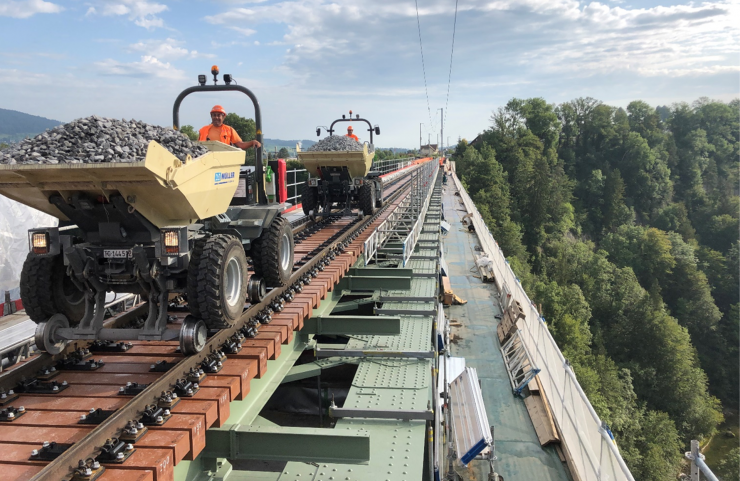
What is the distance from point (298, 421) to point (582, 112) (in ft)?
319

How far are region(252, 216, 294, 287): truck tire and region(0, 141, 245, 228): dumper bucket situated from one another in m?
1.40

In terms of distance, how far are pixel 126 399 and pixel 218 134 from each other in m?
3.36

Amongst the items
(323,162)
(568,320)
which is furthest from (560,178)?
(323,162)

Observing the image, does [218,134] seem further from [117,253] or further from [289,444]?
[289,444]

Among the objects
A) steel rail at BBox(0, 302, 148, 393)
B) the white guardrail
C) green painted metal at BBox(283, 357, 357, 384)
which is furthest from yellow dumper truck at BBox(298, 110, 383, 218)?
steel rail at BBox(0, 302, 148, 393)

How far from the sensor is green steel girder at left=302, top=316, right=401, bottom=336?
6.65m

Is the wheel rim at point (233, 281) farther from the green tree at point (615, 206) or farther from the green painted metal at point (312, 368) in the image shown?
the green tree at point (615, 206)

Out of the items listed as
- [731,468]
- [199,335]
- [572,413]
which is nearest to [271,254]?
[199,335]

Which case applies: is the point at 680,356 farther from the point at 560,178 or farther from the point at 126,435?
the point at 126,435

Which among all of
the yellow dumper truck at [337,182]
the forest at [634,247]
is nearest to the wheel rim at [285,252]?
the yellow dumper truck at [337,182]

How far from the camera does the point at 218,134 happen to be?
19.8ft

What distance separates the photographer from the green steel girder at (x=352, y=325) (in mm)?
6652

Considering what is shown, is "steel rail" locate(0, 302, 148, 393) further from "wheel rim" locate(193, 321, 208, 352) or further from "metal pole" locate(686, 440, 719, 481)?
"metal pole" locate(686, 440, 719, 481)

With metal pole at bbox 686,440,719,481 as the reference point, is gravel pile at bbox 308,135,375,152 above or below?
above
